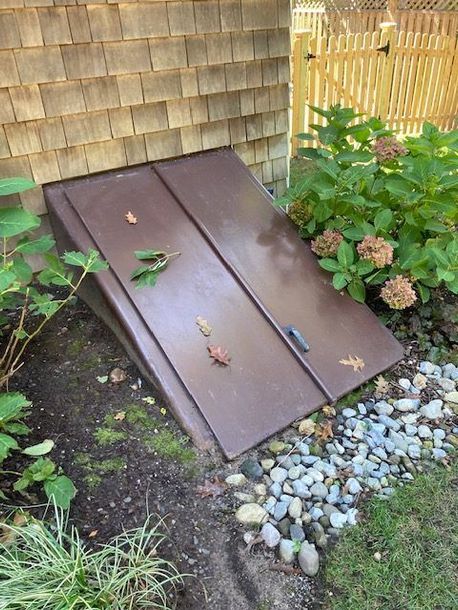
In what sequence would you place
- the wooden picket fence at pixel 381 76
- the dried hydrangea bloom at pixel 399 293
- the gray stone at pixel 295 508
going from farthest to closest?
the wooden picket fence at pixel 381 76
the dried hydrangea bloom at pixel 399 293
the gray stone at pixel 295 508

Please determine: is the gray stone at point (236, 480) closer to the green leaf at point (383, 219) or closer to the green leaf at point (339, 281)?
the green leaf at point (339, 281)

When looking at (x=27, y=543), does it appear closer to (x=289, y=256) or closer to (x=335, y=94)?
(x=289, y=256)

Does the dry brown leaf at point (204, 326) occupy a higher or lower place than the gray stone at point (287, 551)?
higher

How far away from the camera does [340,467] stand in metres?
2.00

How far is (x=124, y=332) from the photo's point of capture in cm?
227

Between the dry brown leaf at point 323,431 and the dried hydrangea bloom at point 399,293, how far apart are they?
29.6 inches

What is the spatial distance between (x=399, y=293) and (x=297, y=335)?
0.59 m

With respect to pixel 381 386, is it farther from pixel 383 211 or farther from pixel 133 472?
pixel 133 472

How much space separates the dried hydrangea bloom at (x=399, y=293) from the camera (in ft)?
8.27

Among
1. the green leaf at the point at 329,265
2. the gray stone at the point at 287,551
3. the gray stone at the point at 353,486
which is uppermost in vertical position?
the green leaf at the point at 329,265

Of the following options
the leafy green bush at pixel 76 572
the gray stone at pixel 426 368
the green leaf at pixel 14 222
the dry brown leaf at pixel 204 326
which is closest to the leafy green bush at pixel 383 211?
the gray stone at pixel 426 368

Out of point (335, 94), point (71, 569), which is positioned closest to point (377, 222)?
point (71, 569)

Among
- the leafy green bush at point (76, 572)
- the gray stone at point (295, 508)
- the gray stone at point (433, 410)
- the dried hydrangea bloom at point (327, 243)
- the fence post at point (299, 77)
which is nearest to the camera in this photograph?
the leafy green bush at point (76, 572)

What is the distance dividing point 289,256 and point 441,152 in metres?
0.95
